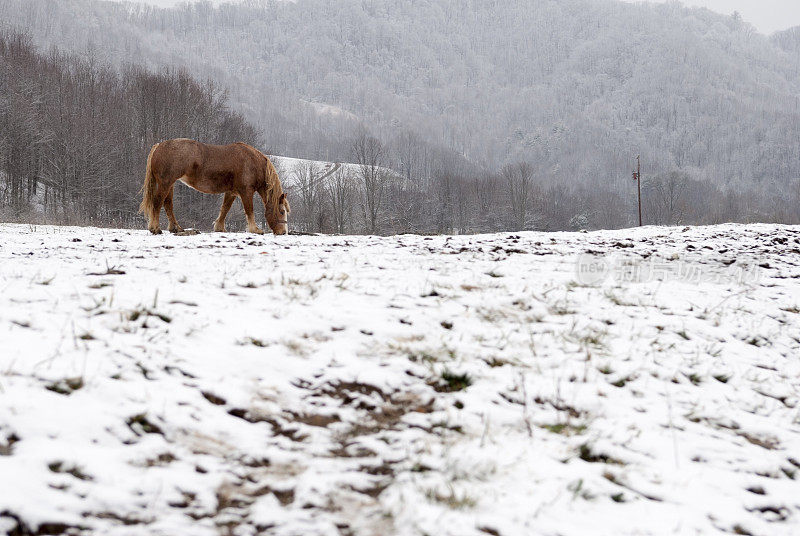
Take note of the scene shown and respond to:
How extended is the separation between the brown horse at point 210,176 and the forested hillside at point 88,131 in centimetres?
1980

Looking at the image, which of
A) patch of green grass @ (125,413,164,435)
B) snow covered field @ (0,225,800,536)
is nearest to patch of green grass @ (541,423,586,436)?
snow covered field @ (0,225,800,536)

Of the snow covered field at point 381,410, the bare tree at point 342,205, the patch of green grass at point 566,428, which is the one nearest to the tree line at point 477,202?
the bare tree at point 342,205

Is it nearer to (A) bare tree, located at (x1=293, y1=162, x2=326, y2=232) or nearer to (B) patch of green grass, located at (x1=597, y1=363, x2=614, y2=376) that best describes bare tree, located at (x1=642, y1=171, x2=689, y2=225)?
(A) bare tree, located at (x1=293, y1=162, x2=326, y2=232)

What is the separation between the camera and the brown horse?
448 inches

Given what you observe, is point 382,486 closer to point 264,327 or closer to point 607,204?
point 264,327

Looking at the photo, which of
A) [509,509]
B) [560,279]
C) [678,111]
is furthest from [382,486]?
[678,111]

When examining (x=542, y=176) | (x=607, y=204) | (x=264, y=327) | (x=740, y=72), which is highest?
(x=740, y=72)

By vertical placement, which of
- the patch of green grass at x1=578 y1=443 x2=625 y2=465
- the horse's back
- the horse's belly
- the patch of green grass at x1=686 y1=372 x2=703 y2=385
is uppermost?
the horse's back

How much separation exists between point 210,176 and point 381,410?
1101 centimetres

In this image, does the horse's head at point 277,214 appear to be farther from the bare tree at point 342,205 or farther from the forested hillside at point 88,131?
the bare tree at point 342,205

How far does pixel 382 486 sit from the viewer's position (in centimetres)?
200

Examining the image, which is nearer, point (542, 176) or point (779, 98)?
point (542, 176)

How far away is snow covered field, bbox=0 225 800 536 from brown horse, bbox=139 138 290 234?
779 centimetres

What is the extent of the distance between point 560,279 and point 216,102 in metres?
38.4
